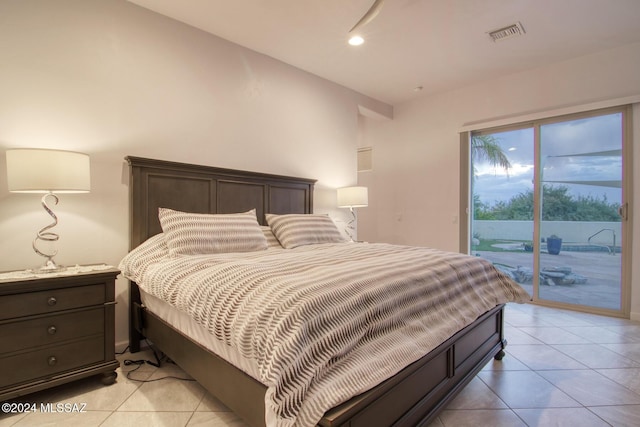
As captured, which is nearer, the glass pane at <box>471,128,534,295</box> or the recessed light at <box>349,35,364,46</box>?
the recessed light at <box>349,35,364,46</box>

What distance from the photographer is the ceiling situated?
2514mm

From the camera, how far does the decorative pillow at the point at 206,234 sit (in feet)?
6.95

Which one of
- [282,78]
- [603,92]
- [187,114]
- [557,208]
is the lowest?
[557,208]

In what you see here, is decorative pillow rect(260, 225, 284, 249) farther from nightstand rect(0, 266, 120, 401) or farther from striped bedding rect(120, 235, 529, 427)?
nightstand rect(0, 266, 120, 401)

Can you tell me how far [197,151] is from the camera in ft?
9.18

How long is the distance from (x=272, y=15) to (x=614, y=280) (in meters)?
4.23

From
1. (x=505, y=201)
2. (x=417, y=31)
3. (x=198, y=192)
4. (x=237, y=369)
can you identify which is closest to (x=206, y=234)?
(x=198, y=192)

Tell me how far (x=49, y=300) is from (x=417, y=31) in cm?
336

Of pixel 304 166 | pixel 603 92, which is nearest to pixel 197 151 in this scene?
pixel 304 166

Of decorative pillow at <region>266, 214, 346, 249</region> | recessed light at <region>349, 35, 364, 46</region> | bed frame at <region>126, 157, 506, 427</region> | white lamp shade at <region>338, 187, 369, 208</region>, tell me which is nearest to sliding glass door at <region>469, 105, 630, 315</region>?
white lamp shade at <region>338, 187, 369, 208</region>

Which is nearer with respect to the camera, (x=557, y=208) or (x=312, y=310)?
(x=312, y=310)

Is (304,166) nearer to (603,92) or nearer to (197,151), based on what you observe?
(197,151)

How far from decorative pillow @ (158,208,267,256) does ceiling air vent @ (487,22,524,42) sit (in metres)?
2.79

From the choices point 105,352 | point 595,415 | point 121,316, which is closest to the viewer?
point 595,415
